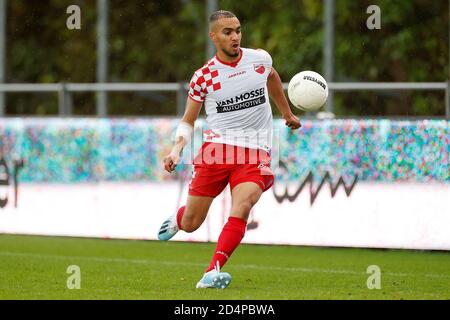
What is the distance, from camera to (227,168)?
9258 mm

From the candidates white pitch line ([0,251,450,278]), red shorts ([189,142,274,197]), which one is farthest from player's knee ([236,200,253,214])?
white pitch line ([0,251,450,278])

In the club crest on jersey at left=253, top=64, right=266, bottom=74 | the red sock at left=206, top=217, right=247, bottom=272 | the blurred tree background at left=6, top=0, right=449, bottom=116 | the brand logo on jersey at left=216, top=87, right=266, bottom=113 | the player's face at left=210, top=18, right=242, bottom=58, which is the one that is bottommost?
the red sock at left=206, top=217, right=247, bottom=272

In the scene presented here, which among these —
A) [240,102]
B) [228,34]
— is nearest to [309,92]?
[240,102]

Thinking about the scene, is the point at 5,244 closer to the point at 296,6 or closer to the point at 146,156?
the point at 146,156

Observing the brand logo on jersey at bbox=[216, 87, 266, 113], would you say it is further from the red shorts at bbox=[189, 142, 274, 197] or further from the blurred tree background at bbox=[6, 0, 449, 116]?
the blurred tree background at bbox=[6, 0, 449, 116]

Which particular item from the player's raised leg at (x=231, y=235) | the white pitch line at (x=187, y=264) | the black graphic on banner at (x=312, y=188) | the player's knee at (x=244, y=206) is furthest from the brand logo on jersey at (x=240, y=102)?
the black graphic on banner at (x=312, y=188)

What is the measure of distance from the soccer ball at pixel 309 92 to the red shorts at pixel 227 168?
48cm

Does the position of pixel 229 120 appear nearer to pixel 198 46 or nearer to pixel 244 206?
pixel 244 206

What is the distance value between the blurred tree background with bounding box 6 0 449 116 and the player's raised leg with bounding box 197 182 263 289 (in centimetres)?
744

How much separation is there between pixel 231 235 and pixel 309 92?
51.6 inches

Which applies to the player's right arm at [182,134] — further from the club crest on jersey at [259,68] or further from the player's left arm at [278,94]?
the player's left arm at [278,94]

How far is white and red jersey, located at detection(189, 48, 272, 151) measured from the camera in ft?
30.3

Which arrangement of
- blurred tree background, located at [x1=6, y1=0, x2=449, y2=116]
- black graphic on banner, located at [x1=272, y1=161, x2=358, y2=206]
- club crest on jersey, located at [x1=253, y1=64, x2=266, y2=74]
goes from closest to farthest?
club crest on jersey, located at [x1=253, y1=64, x2=266, y2=74] < black graphic on banner, located at [x1=272, y1=161, x2=358, y2=206] < blurred tree background, located at [x1=6, y1=0, x2=449, y2=116]

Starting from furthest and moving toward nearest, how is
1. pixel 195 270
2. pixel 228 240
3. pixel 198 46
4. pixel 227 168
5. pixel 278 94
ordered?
1. pixel 198 46
2. pixel 195 270
3. pixel 278 94
4. pixel 227 168
5. pixel 228 240
